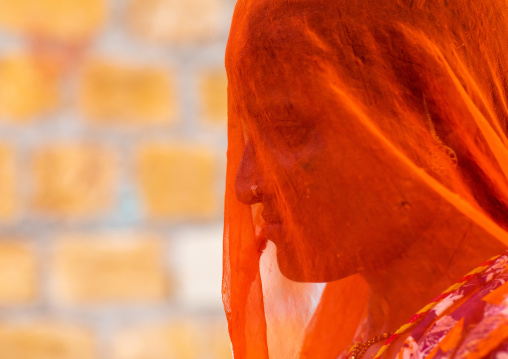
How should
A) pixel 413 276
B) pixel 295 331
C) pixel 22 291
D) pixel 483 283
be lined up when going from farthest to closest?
pixel 22 291, pixel 295 331, pixel 413 276, pixel 483 283

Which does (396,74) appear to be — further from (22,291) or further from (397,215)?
(22,291)

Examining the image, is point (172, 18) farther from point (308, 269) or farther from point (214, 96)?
point (308, 269)

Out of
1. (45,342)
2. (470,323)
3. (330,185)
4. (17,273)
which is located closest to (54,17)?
(17,273)

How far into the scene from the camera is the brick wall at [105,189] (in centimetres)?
164

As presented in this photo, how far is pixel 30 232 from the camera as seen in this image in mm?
1646

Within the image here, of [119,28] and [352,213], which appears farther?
[119,28]

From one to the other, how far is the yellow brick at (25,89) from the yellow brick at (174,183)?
259mm

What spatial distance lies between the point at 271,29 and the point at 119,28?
3.22 ft

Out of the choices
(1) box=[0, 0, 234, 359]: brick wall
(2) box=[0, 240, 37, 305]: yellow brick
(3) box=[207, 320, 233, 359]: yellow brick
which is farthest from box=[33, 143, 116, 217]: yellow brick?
(3) box=[207, 320, 233, 359]: yellow brick

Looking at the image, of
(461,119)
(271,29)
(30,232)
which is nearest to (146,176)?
(30,232)

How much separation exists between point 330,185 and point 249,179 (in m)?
0.12

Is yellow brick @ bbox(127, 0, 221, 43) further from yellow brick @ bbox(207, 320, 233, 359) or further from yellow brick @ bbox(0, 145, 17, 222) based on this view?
yellow brick @ bbox(207, 320, 233, 359)

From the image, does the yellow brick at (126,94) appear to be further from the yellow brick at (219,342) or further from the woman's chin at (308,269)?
the woman's chin at (308,269)

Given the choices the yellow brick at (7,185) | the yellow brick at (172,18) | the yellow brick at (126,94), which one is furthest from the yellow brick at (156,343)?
the yellow brick at (172,18)
